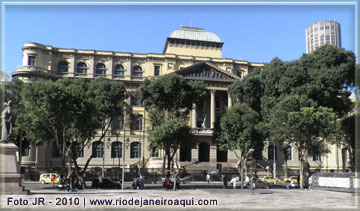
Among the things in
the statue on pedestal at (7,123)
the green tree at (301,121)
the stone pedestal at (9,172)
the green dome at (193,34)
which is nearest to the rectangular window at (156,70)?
the green dome at (193,34)

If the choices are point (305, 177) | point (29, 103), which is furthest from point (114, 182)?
point (305, 177)

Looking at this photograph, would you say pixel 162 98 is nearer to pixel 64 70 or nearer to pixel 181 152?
pixel 181 152

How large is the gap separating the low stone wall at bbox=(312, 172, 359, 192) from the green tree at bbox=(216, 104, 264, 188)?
9.98m

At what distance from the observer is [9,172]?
870 inches

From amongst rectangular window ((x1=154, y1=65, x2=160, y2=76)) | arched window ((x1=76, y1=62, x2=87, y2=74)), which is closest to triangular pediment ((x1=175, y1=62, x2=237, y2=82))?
rectangular window ((x1=154, y1=65, x2=160, y2=76))

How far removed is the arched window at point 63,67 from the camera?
65.6 m

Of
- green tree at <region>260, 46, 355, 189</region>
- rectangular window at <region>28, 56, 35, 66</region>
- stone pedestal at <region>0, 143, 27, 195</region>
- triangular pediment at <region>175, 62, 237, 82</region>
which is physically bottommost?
stone pedestal at <region>0, 143, 27, 195</region>

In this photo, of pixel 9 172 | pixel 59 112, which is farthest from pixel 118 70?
pixel 9 172

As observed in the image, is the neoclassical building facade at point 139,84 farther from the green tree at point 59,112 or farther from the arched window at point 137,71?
the green tree at point 59,112

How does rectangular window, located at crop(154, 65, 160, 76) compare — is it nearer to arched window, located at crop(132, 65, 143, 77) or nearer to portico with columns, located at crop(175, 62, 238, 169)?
arched window, located at crop(132, 65, 143, 77)

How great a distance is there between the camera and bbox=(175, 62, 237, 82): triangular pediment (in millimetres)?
63781

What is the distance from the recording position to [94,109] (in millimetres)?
36250

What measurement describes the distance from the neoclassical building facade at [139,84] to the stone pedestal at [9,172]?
1415 inches

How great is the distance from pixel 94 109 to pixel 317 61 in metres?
28.6
